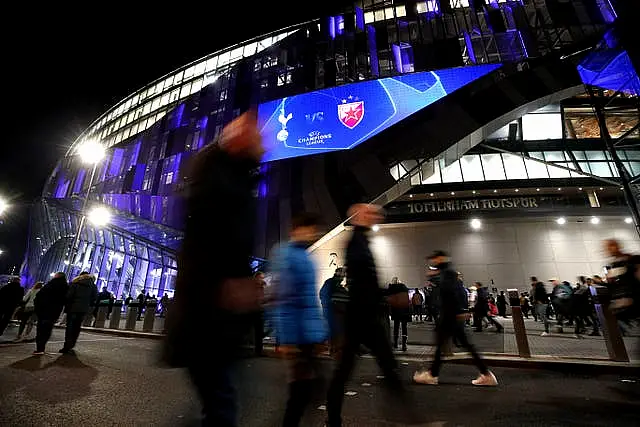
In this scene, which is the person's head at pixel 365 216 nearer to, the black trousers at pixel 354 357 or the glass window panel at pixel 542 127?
the black trousers at pixel 354 357

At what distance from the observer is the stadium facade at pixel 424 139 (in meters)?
14.6

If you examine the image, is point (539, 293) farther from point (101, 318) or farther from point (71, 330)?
point (101, 318)

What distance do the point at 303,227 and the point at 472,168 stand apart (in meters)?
20.8

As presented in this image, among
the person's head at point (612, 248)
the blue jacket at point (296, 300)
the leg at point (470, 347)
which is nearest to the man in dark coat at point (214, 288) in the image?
the blue jacket at point (296, 300)

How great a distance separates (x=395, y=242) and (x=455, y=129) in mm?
9083

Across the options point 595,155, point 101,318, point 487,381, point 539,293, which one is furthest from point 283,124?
point 595,155

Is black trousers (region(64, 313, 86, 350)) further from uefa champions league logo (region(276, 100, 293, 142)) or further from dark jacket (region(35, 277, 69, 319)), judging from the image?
uefa champions league logo (region(276, 100, 293, 142))

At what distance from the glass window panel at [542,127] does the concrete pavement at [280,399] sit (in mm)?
20720

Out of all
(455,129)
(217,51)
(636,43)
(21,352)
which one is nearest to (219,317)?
(21,352)

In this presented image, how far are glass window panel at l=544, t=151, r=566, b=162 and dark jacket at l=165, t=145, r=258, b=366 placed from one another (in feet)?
78.6

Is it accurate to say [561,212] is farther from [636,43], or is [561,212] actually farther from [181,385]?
[181,385]

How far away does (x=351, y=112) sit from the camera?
52.7ft

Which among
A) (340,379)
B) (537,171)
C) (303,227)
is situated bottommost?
(340,379)

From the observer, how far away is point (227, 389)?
1.37 metres
